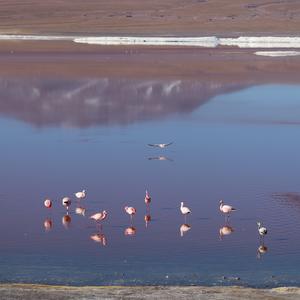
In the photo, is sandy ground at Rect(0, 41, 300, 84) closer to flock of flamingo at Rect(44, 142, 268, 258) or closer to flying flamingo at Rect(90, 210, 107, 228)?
flock of flamingo at Rect(44, 142, 268, 258)

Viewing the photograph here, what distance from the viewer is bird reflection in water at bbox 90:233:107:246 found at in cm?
1231

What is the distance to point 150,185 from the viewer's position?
15.6 m

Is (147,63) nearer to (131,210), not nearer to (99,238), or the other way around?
(131,210)

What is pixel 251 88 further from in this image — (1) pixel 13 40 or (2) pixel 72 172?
(1) pixel 13 40

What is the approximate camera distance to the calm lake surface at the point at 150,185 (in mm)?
11211

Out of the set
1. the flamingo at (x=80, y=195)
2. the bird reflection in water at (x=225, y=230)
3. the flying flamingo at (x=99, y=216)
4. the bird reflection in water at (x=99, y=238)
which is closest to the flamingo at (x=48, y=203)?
the flamingo at (x=80, y=195)

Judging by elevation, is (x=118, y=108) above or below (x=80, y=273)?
below

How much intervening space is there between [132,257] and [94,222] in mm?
1761

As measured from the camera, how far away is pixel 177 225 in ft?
43.0

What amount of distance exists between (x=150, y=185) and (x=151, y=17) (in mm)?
61413

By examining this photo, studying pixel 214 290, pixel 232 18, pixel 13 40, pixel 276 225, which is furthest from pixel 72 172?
pixel 232 18

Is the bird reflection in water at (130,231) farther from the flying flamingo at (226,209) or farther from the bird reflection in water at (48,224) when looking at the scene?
the flying flamingo at (226,209)

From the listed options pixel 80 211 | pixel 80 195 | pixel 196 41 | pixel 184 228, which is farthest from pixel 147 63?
pixel 184 228

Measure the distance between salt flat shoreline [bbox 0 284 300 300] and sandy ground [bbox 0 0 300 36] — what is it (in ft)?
168
